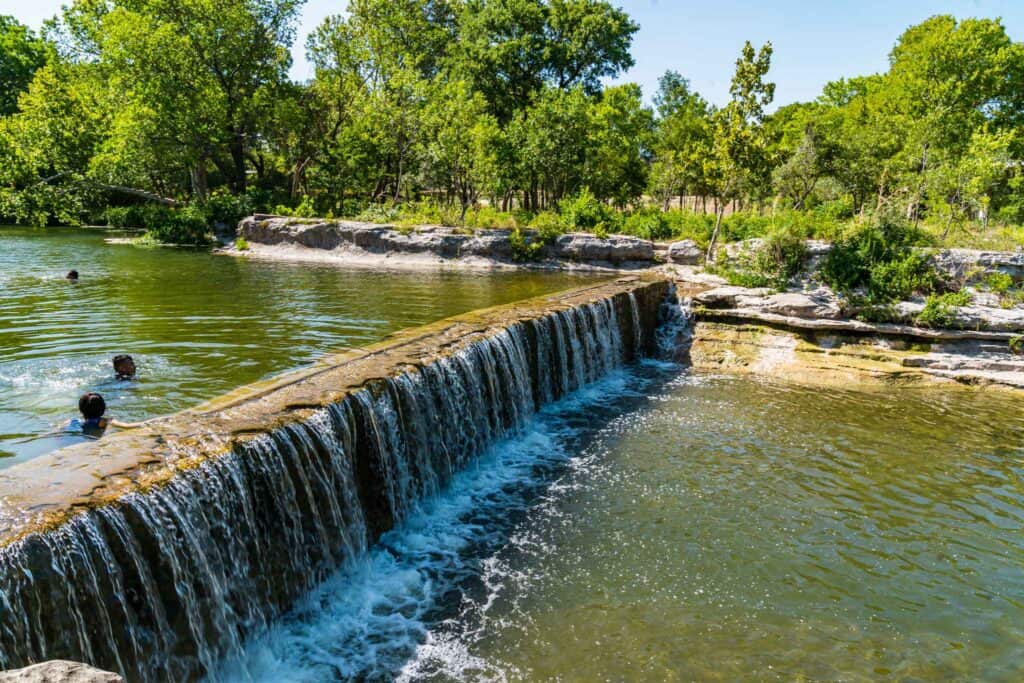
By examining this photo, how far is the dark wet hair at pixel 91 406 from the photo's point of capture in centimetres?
767

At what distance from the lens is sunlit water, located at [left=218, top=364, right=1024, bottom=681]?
6.55 m

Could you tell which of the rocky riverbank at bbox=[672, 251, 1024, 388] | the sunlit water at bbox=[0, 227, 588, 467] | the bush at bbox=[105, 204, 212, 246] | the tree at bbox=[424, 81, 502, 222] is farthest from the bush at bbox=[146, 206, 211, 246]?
the rocky riverbank at bbox=[672, 251, 1024, 388]

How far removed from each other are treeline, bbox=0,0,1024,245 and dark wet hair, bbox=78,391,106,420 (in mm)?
20705

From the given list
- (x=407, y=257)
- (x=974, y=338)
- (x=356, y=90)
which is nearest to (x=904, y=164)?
(x=974, y=338)

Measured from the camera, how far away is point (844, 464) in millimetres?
11297

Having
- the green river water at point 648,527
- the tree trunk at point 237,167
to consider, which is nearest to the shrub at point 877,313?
the green river water at point 648,527

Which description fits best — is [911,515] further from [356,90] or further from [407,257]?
[356,90]

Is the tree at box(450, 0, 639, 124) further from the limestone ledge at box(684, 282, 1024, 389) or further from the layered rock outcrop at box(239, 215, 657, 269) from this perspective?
the limestone ledge at box(684, 282, 1024, 389)

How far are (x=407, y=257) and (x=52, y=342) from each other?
16.0 meters

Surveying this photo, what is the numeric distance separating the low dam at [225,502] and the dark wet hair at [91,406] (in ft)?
2.50

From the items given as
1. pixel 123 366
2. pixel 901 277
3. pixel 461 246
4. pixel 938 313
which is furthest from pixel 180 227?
pixel 938 313

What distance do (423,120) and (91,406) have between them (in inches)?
1035

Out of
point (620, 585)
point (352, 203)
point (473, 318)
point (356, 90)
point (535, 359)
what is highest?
point (356, 90)

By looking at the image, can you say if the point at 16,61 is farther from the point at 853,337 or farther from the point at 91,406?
the point at 853,337
